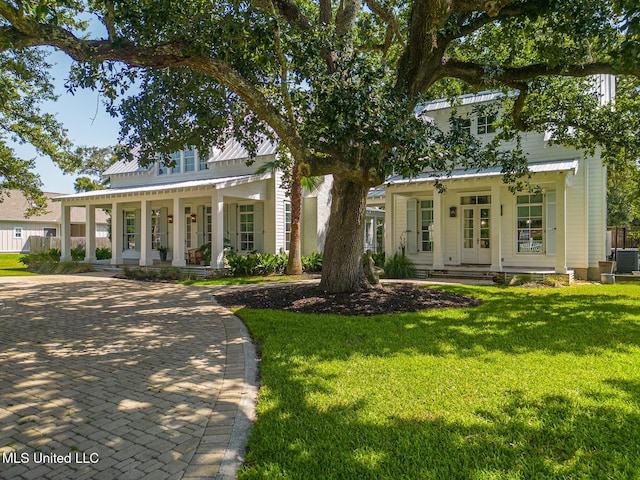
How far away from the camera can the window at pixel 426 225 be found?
16656mm

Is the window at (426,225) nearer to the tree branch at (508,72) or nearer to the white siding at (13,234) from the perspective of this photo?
the tree branch at (508,72)

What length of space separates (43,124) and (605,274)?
65.6 ft

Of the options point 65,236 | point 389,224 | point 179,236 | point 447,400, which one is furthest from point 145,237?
point 447,400

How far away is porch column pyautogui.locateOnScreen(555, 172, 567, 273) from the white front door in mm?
2810

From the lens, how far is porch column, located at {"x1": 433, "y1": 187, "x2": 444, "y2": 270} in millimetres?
14938

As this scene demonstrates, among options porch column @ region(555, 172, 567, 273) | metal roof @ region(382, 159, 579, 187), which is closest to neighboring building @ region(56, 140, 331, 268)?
metal roof @ region(382, 159, 579, 187)

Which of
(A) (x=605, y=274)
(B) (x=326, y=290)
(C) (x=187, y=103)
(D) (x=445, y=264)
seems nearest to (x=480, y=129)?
(D) (x=445, y=264)

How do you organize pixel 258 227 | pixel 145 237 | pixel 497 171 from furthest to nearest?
pixel 258 227, pixel 145 237, pixel 497 171

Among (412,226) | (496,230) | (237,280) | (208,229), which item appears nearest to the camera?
(496,230)

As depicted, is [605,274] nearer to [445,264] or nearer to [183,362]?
[445,264]

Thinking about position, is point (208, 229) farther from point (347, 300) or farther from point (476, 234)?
point (347, 300)

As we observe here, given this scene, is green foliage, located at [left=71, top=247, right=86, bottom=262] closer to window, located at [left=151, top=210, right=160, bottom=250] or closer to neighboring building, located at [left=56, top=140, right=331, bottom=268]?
neighboring building, located at [left=56, top=140, right=331, bottom=268]

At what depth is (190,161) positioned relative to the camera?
20047mm

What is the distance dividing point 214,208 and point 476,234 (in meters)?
9.90
